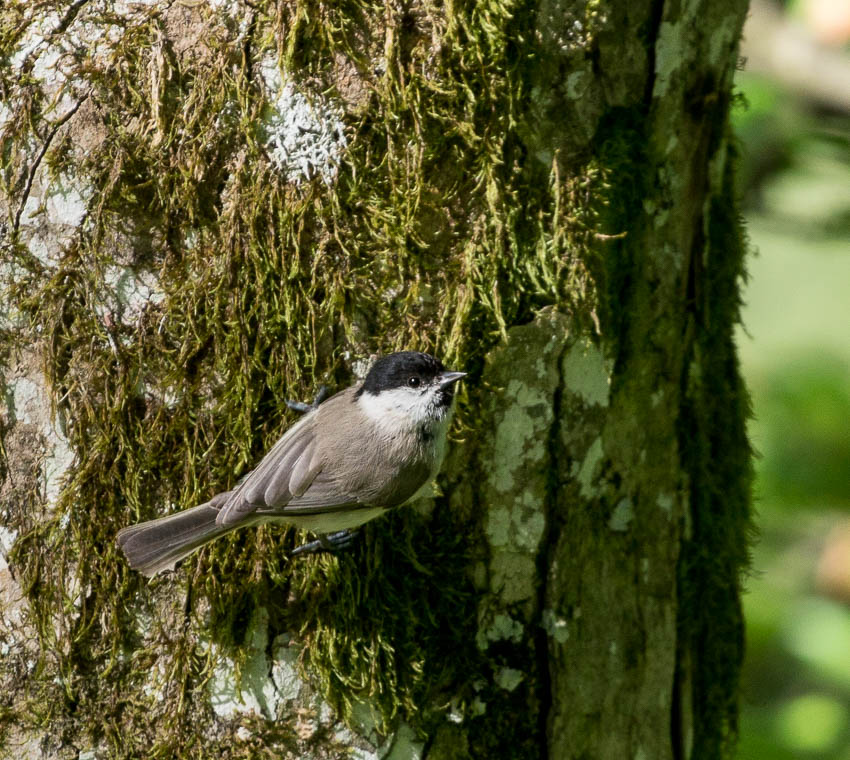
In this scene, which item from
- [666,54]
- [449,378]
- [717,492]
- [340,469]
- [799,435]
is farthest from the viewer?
[799,435]

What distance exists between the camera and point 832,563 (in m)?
4.08

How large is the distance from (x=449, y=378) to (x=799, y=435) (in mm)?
2319

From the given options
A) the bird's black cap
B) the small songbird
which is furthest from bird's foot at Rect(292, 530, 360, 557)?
the bird's black cap

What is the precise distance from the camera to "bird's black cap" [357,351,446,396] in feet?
7.83

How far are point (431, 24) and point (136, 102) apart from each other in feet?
2.47

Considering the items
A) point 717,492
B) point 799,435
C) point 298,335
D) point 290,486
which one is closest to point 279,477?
point 290,486

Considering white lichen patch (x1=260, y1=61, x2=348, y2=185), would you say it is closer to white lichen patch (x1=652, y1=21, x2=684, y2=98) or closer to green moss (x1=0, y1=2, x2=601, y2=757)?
green moss (x1=0, y1=2, x2=601, y2=757)

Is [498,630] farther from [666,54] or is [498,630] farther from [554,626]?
[666,54]

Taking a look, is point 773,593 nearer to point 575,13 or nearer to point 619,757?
point 619,757

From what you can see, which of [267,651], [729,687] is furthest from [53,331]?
[729,687]

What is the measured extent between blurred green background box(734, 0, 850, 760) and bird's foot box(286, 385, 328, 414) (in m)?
1.74

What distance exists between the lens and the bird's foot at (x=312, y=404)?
2.42m

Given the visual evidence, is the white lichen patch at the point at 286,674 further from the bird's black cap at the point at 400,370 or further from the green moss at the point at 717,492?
the green moss at the point at 717,492

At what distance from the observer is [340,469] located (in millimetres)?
2635
